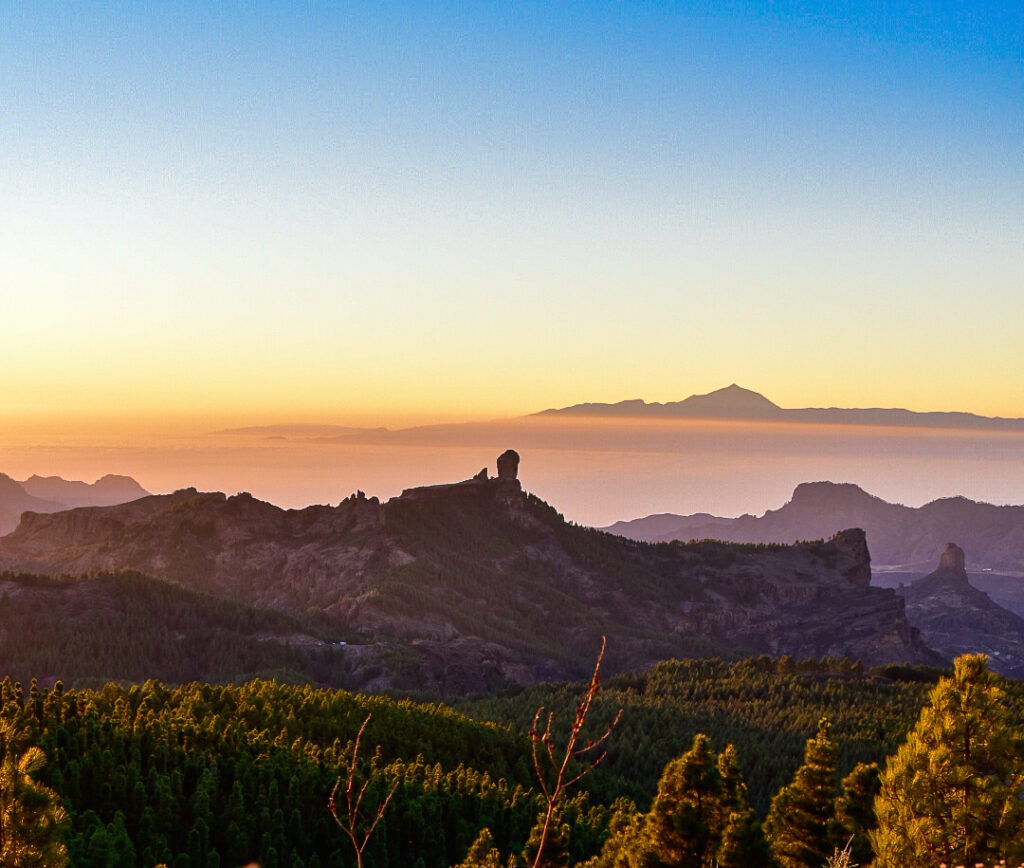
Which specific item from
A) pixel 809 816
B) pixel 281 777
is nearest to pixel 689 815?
pixel 809 816

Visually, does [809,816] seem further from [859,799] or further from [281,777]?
[281,777]

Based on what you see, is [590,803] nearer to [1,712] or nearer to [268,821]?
A: [268,821]

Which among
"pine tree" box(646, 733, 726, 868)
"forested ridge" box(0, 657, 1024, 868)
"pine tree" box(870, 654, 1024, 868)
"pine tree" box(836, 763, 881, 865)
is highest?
"pine tree" box(870, 654, 1024, 868)

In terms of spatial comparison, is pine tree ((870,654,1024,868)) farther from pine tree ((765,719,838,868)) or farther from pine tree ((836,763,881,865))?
pine tree ((836,763,881,865))

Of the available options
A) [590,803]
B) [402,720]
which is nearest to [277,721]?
[402,720]

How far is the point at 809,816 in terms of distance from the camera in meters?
68.1

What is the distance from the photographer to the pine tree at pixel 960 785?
4672cm

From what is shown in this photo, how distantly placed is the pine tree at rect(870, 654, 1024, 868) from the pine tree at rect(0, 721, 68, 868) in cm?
3290

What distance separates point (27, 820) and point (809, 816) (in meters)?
46.6

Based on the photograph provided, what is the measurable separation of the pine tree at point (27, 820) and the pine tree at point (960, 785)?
32.9 meters

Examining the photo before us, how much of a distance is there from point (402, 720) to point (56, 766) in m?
69.3

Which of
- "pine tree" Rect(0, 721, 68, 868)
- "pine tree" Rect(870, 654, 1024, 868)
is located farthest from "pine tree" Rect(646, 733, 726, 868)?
"pine tree" Rect(0, 721, 68, 868)

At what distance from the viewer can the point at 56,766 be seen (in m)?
112

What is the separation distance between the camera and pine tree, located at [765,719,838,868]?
6738cm
